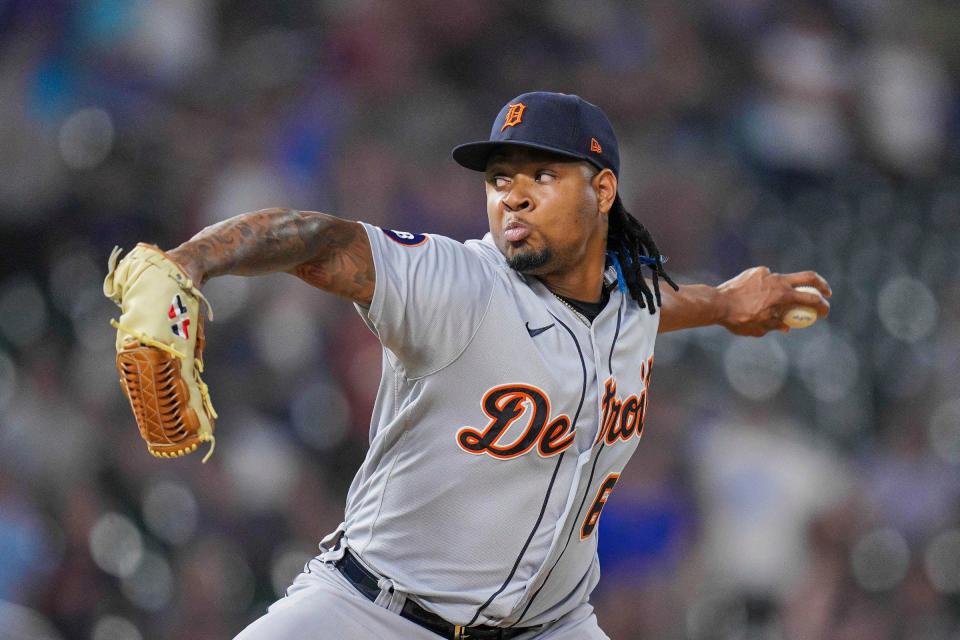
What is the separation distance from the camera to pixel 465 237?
228 inches

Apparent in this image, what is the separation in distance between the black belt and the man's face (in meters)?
0.88

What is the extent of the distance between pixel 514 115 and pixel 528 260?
1.28 feet

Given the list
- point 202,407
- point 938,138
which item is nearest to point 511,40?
point 938,138

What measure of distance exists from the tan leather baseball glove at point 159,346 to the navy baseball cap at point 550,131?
112cm

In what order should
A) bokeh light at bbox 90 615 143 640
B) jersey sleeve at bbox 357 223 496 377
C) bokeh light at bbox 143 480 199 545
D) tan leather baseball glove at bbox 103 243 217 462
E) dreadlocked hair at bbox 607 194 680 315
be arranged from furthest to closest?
bokeh light at bbox 143 480 199 545 < bokeh light at bbox 90 615 143 640 < dreadlocked hair at bbox 607 194 680 315 < jersey sleeve at bbox 357 223 496 377 < tan leather baseball glove at bbox 103 243 217 462

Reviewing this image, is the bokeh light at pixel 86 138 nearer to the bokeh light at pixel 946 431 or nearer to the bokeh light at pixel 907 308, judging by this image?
the bokeh light at pixel 907 308

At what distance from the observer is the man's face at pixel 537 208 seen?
116 inches

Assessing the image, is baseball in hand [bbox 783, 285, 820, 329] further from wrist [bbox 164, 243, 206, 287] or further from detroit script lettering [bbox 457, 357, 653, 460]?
wrist [bbox 164, 243, 206, 287]

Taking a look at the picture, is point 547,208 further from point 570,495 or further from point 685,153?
point 685,153

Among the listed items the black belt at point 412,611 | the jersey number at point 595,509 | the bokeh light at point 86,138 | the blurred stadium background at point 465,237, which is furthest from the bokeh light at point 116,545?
the jersey number at point 595,509

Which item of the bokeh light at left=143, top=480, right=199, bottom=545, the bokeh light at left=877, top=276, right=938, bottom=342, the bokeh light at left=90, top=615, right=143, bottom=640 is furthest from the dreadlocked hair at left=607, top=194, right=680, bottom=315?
the bokeh light at left=877, top=276, right=938, bottom=342

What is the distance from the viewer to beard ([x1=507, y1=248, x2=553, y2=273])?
2.94 metres

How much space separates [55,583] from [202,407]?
314 centimetres

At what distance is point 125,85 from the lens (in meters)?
5.37
